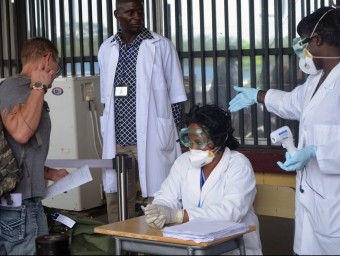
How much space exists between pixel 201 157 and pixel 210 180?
0.13 metres

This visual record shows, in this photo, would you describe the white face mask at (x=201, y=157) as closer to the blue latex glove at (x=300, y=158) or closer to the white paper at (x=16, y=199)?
the blue latex glove at (x=300, y=158)

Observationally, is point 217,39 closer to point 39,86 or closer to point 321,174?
point 321,174

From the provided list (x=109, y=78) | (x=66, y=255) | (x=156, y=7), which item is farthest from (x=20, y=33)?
(x=66, y=255)

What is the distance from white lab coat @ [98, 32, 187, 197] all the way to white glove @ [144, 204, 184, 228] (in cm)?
141

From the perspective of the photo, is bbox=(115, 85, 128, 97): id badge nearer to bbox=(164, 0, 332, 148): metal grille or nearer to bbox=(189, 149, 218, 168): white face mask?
bbox=(189, 149, 218, 168): white face mask

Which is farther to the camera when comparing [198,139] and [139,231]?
[198,139]

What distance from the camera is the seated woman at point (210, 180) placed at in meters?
3.74

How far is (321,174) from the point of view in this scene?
386 cm

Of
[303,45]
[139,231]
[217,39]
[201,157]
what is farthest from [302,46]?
[217,39]

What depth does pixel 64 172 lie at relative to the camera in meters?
4.06

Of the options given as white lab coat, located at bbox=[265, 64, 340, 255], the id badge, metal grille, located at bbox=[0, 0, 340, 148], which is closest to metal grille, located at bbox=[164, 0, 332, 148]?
metal grille, located at bbox=[0, 0, 340, 148]

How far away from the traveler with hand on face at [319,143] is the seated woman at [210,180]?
0.25 metres

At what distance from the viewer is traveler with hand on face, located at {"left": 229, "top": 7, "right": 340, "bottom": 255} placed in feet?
12.4

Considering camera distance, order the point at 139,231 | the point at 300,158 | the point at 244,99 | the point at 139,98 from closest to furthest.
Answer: the point at 139,231
the point at 300,158
the point at 244,99
the point at 139,98
